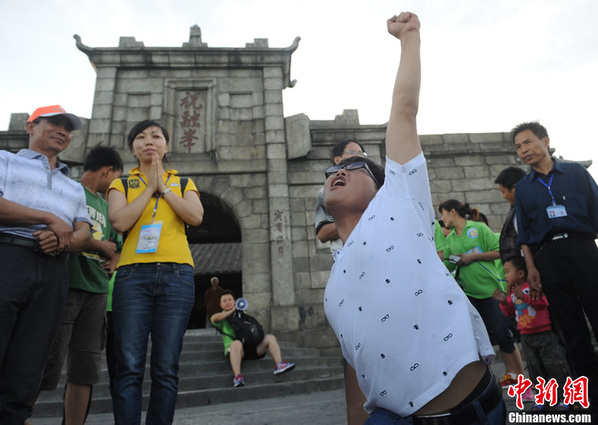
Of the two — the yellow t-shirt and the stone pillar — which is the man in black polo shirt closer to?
the yellow t-shirt

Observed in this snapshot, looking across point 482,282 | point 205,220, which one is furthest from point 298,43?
point 482,282

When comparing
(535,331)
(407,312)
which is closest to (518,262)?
(535,331)

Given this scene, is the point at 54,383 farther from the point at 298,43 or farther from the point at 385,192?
the point at 298,43

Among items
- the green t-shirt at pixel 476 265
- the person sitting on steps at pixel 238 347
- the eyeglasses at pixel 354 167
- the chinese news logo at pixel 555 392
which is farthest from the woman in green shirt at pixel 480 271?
the eyeglasses at pixel 354 167

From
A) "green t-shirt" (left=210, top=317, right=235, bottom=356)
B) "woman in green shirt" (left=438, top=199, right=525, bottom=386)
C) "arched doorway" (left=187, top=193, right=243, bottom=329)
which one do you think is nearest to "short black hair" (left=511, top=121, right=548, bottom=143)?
"woman in green shirt" (left=438, top=199, right=525, bottom=386)

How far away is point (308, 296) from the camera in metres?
7.47

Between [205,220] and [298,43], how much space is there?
5.03 meters

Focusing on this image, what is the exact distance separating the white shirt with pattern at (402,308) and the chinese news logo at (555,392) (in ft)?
5.73

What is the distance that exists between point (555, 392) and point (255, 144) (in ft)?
22.6

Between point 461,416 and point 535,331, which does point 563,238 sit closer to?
point 535,331

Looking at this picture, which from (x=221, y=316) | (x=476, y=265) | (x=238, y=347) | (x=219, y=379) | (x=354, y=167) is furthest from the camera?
(x=221, y=316)

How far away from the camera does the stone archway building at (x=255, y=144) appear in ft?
25.3

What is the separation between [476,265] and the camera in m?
4.02

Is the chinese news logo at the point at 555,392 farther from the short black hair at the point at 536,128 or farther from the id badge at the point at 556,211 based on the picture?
the short black hair at the point at 536,128
